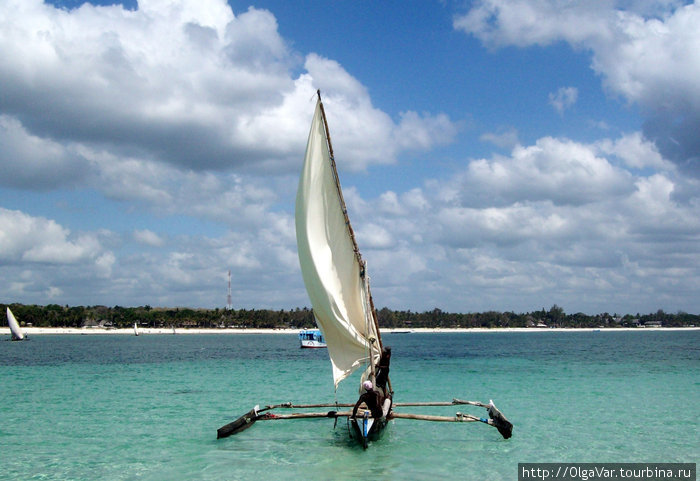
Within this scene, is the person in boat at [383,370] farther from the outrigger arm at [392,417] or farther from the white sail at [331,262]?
the outrigger arm at [392,417]

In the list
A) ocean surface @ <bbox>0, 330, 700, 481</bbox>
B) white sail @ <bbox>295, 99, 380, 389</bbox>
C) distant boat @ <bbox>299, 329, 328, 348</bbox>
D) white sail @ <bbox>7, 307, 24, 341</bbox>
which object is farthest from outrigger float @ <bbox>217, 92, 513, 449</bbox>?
white sail @ <bbox>7, 307, 24, 341</bbox>

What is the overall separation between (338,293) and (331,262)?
931 millimetres

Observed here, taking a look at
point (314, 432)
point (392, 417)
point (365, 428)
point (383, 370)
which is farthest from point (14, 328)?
point (365, 428)

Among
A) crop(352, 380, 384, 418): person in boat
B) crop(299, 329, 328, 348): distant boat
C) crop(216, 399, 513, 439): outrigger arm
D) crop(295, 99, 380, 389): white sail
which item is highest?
crop(295, 99, 380, 389): white sail

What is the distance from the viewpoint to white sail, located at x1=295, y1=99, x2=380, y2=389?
1706 centimetres

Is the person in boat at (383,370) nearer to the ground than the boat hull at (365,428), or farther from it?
farther from it

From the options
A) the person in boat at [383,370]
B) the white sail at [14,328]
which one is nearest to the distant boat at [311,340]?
the white sail at [14,328]

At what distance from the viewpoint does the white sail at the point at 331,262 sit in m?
17.1

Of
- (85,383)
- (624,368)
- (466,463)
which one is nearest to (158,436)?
(466,463)

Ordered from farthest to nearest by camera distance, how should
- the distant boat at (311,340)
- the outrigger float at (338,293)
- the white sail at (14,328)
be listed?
the white sail at (14,328), the distant boat at (311,340), the outrigger float at (338,293)

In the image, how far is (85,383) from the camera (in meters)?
37.2

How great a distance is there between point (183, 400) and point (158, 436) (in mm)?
8965

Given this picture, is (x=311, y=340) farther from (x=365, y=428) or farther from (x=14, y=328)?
(x=365, y=428)

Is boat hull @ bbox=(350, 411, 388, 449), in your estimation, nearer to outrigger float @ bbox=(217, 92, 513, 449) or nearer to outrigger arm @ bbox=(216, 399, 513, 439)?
outrigger float @ bbox=(217, 92, 513, 449)
